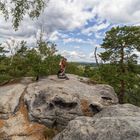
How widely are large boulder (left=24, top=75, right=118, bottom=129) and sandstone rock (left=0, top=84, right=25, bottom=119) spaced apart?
0.70m

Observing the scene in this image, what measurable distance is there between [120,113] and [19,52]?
135ft

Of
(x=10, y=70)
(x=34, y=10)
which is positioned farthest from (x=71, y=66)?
(x=34, y=10)

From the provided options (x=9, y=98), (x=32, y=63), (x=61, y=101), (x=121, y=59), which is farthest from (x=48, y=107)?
(x=121, y=59)

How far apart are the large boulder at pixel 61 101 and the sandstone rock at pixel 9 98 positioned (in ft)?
2.28

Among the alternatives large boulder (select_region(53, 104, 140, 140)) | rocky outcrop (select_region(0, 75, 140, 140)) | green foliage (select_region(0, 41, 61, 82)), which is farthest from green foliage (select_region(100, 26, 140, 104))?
large boulder (select_region(53, 104, 140, 140))

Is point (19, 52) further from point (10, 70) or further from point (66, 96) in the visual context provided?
point (66, 96)

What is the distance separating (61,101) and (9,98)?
3.72 metres

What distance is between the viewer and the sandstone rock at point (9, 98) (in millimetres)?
19641

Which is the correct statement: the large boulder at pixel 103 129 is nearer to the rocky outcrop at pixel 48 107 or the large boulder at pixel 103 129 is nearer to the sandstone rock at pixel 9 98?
the rocky outcrop at pixel 48 107

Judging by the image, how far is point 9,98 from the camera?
67.9 ft

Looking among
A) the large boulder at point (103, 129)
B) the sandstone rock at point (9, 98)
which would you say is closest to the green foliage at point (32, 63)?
the sandstone rock at point (9, 98)

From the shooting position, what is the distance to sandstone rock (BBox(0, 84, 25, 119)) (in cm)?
1964

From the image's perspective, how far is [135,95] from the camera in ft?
197

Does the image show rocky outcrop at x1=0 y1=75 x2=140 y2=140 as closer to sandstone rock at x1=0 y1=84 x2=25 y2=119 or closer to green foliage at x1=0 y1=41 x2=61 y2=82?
sandstone rock at x1=0 y1=84 x2=25 y2=119
